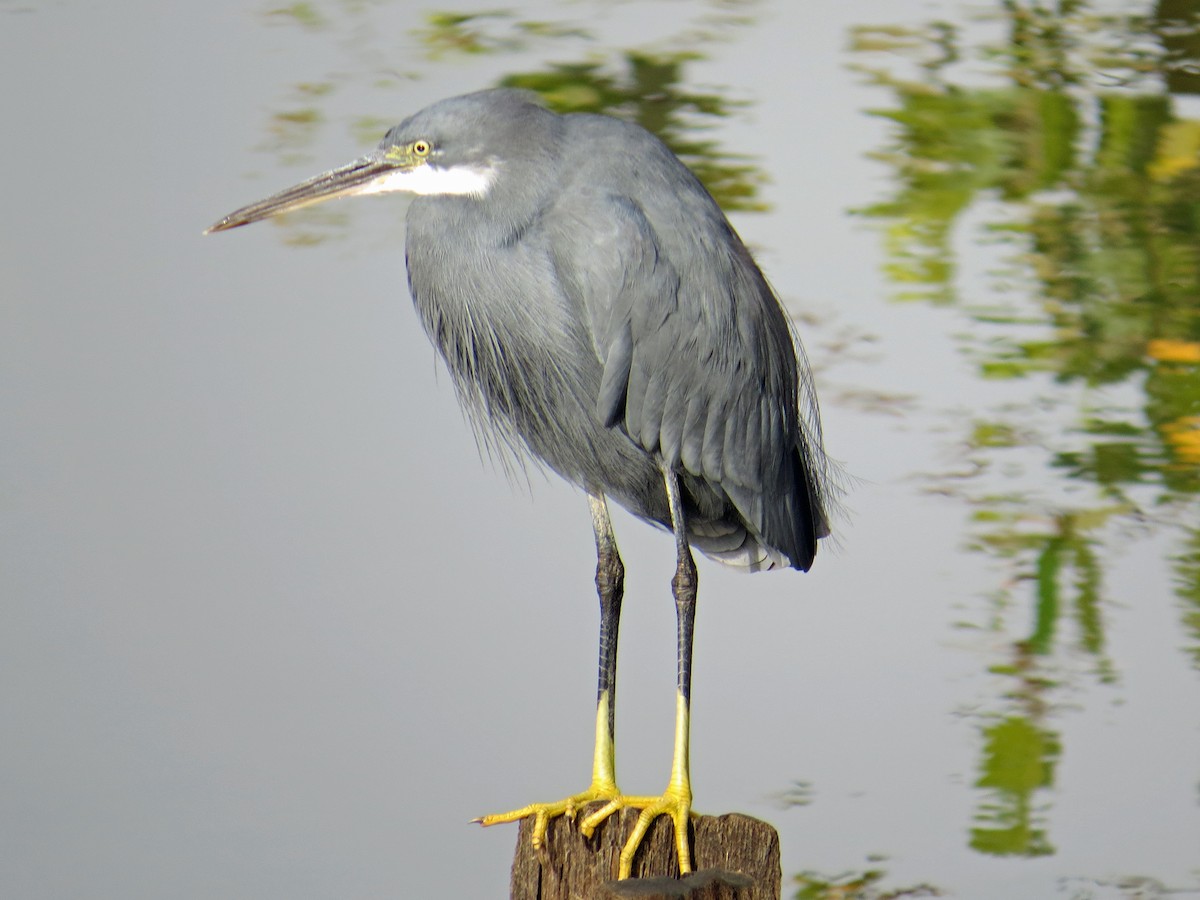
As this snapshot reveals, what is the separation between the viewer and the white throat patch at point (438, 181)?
5.08ft

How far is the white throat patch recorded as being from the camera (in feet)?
5.08

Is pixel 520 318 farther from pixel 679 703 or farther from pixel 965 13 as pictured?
pixel 965 13

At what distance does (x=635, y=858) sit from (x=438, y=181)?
748 mm

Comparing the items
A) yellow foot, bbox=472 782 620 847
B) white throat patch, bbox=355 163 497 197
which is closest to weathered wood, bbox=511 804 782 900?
yellow foot, bbox=472 782 620 847

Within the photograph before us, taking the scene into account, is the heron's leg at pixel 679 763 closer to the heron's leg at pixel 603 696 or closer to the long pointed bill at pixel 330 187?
the heron's leg at pixel 603 696

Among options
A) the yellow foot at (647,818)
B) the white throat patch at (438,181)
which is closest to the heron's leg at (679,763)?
the yellow foot at (647,818)

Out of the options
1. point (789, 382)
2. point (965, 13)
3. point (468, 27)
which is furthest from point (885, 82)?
point (789, 382)

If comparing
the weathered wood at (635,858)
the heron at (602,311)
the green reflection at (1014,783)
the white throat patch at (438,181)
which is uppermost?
the white throat patch at (438,181)

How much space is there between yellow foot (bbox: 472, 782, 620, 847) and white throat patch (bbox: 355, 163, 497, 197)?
0.65m

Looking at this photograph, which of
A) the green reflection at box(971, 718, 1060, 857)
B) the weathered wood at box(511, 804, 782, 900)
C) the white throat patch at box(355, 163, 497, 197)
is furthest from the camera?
the green reflection at box(971, 718, 1060, 857)

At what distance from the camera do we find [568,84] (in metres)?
3.16

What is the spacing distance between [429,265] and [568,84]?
1.67 m

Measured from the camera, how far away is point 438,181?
1565 mm

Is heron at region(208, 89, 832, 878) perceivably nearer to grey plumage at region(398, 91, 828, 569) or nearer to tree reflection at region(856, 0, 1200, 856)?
grey plumage at region(398, 91, 828, 569)
